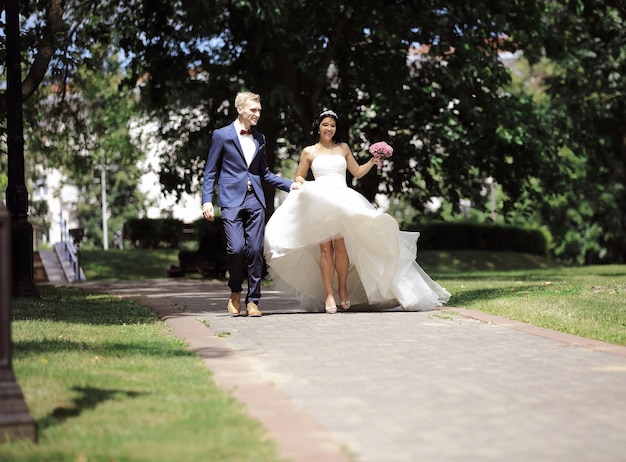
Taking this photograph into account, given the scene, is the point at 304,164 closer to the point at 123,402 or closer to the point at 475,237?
the point at 123,402

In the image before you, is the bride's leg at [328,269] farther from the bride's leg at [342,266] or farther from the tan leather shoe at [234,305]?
the tan leather shoe at [234,305]

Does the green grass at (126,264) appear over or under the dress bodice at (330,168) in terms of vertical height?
under

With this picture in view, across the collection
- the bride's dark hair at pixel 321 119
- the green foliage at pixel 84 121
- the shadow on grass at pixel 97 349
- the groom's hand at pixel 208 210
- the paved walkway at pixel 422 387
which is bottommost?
the paved walkway at pixel 422 387

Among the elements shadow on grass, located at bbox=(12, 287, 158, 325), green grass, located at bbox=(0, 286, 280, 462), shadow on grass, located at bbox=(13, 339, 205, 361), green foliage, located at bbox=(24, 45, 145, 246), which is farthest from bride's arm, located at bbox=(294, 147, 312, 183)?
green foliage, located at bbox=(24, 45, 145, 246)

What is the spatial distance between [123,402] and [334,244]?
20.2ft

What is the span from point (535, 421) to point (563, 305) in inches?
245

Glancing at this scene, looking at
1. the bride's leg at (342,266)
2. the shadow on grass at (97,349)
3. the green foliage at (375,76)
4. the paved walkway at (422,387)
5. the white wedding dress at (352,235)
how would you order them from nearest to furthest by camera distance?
the paved walkway at (422,387)
the shadow on grass at (97,349)
the white wedding dress at (352,235)
the bride's leg at (342,266)
the green foliage at (375,76)

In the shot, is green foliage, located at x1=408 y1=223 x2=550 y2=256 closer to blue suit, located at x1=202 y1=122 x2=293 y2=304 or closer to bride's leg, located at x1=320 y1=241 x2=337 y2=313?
bride's leg, located at x1=320 y1=241 x2=337 y2=313

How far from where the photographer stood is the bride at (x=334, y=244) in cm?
1128

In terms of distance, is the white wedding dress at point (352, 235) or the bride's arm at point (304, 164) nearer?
the white wedding dress at point (352, 235)

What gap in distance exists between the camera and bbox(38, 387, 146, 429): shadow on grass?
5.13 meters

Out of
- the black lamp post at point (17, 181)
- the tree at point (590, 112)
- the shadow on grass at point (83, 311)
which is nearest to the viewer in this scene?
the shadow on grass at point (83, 311)

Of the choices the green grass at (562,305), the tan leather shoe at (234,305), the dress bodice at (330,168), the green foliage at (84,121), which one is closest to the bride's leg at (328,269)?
the dress bodice at (330,168)

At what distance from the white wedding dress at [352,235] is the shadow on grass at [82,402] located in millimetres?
5515
